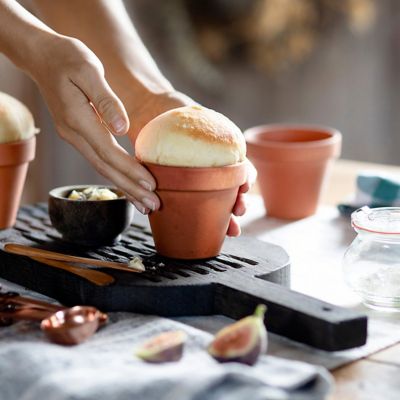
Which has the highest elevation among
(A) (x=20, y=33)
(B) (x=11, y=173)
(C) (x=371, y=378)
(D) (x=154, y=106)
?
(A) (x=20, y=33)

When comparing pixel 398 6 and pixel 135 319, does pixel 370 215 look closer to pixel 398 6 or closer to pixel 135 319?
pixel 135 319

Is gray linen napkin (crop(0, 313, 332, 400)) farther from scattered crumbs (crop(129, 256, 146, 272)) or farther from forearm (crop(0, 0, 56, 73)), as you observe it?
forearm (crop(0, 0, 56, 73))

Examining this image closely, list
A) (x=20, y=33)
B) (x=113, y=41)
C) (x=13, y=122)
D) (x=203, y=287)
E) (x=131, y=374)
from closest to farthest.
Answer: (x=131, y=374) → (x=203, y=287) → (x=20, y=33) → (x=13, y=122) → (x=113, y=41)

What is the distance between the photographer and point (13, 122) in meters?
1.46

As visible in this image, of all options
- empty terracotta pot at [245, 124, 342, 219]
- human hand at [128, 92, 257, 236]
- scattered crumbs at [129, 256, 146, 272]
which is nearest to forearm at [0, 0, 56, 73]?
human hand at [128, 92, 257, 236]

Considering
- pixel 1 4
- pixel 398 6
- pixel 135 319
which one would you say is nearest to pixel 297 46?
pixel 398 6

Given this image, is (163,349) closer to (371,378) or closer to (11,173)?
(371,378)

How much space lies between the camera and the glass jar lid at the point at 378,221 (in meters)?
1.20

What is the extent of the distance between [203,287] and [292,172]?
23.7 inches

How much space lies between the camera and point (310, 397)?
2.92ft

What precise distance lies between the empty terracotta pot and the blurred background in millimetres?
1622

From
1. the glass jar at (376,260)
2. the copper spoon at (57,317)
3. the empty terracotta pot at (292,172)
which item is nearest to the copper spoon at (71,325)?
the copper spoon at (57,317)

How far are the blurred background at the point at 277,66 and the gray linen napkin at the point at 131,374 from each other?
224 cm

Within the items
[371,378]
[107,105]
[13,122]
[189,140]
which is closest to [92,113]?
[107,105]
